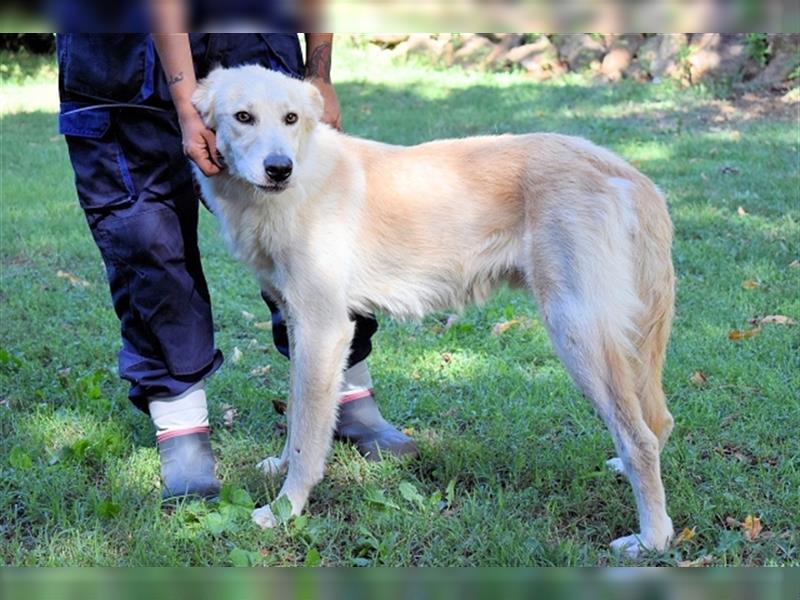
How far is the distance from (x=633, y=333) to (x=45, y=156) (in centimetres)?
770

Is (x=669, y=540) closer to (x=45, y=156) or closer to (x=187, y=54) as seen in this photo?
(x=187, y=54)

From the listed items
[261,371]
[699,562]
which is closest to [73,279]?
[261,371]

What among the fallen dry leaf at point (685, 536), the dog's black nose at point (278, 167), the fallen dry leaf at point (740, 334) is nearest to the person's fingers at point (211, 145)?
Result: the dog's black nose at point (278, 167)

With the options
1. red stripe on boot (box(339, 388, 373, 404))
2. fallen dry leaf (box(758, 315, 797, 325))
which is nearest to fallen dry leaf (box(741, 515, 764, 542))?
red stripe on boot (box(339, 388, 373, 404))

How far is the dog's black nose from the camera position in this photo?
2.77m

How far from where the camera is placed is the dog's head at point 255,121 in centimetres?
280

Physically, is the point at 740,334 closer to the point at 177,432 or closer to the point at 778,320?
the point at 778,320

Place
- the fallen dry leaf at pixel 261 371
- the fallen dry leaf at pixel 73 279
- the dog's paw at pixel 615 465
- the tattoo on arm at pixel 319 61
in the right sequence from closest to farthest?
1. the dog's paw at pixel 615 465
2. the tattoo on arm at pixel 319 61
3. the fallen dry leaf at pixel 261 371
4. the fallen dry leaf at pixel 73 279

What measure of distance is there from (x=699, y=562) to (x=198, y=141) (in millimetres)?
1966

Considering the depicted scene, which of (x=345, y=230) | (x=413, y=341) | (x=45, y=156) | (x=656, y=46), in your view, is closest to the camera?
(x=345, y=230)

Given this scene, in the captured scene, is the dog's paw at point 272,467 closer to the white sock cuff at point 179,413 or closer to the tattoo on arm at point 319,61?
the white sock cuff at point 179,413

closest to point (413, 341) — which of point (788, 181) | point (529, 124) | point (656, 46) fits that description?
point (788, 181)

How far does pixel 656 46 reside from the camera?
38.0ft

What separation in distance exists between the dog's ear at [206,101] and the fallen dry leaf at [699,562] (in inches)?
76.7
